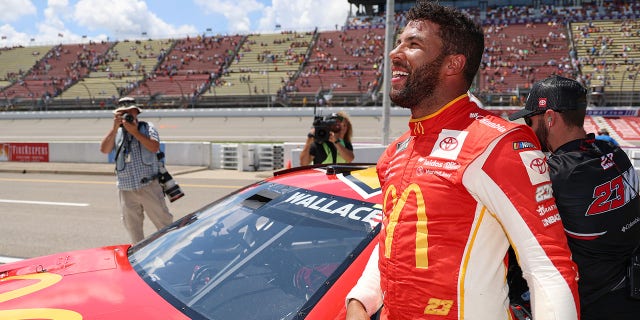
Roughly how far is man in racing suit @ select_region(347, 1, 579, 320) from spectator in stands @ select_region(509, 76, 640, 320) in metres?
0.30

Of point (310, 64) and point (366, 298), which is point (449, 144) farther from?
point (310, 64)

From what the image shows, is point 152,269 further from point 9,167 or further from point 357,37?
point 357,37

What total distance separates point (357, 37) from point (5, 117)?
104 ft

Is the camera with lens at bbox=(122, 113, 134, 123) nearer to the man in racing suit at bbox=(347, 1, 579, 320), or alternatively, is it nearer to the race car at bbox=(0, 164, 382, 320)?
the race car at bbox=(0, 164, 382, 320)

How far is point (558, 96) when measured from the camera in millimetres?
1658

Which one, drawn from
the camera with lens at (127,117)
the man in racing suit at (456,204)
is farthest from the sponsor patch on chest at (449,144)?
the camera with lens at (127,117)

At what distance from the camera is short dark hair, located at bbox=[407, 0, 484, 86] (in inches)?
56.1

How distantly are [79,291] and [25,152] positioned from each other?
1648 centimetres

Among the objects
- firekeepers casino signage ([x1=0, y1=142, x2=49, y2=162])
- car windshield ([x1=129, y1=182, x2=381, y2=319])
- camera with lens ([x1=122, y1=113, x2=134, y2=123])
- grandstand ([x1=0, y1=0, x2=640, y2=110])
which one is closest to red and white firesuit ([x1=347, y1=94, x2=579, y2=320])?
car windshield ([x1=129, y1=182, x2=381, y2=319])

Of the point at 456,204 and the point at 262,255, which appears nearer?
the point at 456,204

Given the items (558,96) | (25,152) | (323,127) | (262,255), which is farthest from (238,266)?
(25,152)

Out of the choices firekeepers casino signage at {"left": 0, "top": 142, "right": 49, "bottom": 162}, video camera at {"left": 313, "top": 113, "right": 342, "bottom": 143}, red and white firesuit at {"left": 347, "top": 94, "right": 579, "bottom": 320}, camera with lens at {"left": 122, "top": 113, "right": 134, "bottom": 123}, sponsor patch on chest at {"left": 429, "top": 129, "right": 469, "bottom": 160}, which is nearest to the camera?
red and white firesuit at {"left": 347, "top": 94, "right": 579, "bottom": 320}

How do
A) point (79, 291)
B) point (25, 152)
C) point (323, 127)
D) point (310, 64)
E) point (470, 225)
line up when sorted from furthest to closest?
1. point (310, 64)
2. point (25, 152)
3. point (323, 127)
4. point (79, 291)
5. point (470, 225)

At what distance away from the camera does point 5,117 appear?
1499 inches
